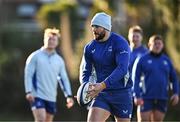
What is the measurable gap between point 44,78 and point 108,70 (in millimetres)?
3839

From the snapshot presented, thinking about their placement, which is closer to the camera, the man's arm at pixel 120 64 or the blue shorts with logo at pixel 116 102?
the man's arm at pixel 120 64

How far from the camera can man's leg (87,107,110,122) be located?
1188 centimetres

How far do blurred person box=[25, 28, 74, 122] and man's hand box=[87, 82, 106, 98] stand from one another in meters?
3.88

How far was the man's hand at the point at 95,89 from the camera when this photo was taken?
37.9ft

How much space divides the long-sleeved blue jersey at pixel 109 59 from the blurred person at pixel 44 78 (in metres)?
3.35

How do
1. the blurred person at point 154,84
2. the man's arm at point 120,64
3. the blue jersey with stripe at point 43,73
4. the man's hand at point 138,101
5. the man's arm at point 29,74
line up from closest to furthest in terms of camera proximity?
1. the man's arm at point 120,64
2. the man's arm at point 29,74
3. the blue jersey with stripe at point 43,73
4. the man's hand at point 138,101
5. the blurred person at point 154,84

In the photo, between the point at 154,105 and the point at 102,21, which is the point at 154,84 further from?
the point at 102,21

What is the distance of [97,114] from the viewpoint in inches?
469

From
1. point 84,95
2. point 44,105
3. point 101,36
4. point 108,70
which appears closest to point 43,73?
point 44,105

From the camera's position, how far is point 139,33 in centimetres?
1609

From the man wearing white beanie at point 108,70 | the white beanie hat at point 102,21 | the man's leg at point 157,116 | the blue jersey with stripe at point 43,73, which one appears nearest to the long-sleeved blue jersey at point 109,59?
the man wearing white beanie at point 108,70

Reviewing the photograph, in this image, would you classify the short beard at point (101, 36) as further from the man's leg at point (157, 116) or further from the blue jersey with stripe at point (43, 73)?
the man's leg at point (157, 116)

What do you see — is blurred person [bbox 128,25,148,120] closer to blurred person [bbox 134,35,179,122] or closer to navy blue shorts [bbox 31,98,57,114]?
blurred person [bbox 134,35,179,122]

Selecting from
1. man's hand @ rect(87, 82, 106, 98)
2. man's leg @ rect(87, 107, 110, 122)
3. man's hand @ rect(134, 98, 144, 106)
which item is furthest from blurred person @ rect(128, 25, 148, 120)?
man's hand @ rect(87, 82, 106, 98)
